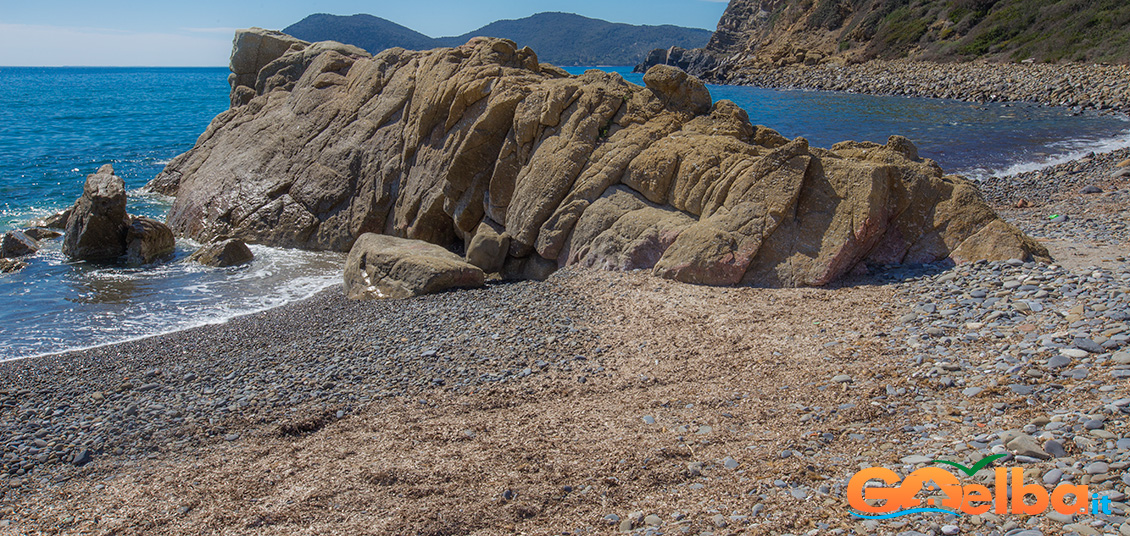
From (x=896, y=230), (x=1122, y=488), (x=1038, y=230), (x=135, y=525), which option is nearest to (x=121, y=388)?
(x=135, y=525)

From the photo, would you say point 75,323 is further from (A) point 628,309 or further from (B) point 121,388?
(A) point 628,309

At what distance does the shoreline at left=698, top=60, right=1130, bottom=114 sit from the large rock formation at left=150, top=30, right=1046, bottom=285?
36.4m

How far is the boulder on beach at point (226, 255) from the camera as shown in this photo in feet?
54.3

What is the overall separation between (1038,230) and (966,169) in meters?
14.0

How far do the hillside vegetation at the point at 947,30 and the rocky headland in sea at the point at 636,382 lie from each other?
50733 mm

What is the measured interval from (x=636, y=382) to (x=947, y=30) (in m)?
74.5

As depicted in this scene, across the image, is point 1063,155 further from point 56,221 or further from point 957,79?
point 56,221

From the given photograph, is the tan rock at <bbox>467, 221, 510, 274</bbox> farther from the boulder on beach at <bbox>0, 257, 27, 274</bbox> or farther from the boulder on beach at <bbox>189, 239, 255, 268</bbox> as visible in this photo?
the boulder on beach at <bbox>0, 257, 27, 274</bbox>

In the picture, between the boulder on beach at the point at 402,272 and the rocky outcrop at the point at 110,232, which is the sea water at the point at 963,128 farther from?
the rocky outcrop at the point at 110,232

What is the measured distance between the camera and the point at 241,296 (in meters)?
14.6

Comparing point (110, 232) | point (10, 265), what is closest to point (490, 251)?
point (110, 232)

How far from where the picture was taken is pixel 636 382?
27.5 feet

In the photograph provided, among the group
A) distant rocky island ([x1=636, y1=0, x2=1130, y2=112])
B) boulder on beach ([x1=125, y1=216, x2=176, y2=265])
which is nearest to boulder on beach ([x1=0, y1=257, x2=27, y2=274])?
boulder on beach ([x1=125, y1=216, x2=176, y2=265])

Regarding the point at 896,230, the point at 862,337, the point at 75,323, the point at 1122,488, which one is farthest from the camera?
the point at 75,323
